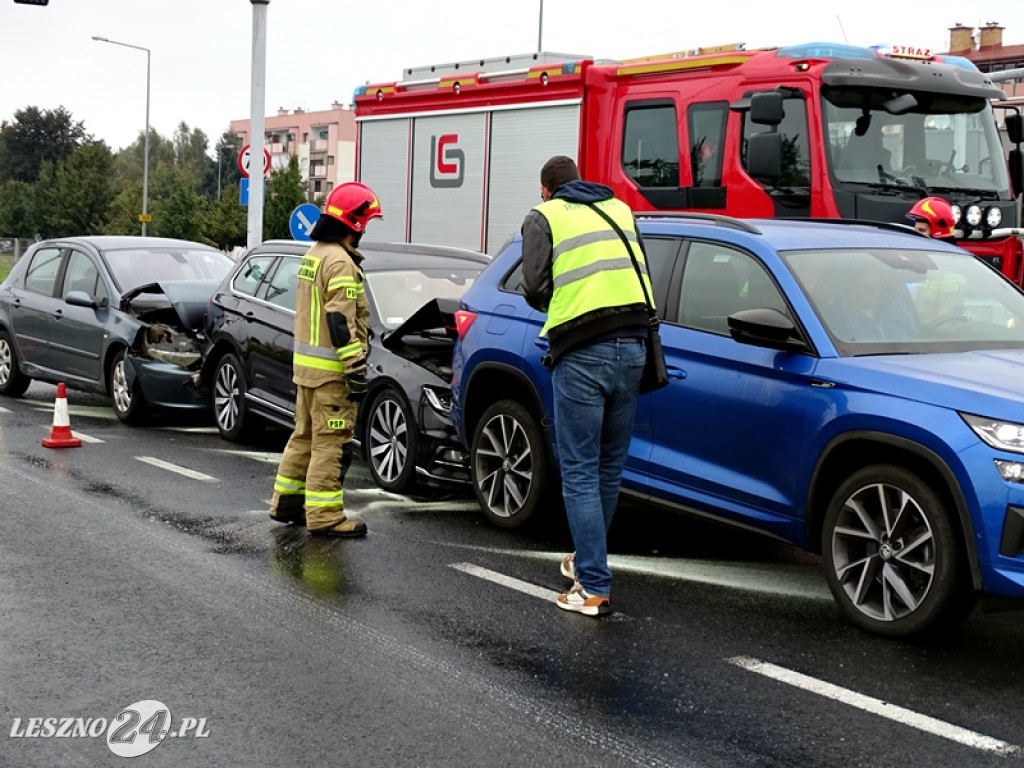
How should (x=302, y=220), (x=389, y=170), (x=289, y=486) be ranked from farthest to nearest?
(x=302, y=220) → (x=389, y=170) → (x=289, y=486)

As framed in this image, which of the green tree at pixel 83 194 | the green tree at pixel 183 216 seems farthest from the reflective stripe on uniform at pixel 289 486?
the green tree at pixel 83 194

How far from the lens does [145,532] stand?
773 cm

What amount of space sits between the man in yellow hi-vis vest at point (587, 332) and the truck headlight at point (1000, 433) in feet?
4.90

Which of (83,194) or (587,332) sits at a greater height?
(83,194)

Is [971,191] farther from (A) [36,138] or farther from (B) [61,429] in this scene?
(A) [36,138]

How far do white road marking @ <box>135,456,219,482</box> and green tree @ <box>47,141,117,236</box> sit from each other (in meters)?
57.9

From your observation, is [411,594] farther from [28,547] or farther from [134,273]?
[134,273]

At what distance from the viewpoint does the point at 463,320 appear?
821cm

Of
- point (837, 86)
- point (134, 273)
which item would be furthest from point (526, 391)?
point (134, 273)

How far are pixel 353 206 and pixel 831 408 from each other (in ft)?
9.84

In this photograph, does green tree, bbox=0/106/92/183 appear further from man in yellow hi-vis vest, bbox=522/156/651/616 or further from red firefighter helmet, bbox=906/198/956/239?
man in yellow hi-vis vest, bbox=522/156/651/616

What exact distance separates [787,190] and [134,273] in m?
6.01

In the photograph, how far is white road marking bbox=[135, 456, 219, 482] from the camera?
9595 mm

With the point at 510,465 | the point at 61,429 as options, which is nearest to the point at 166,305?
the point at 61,429
